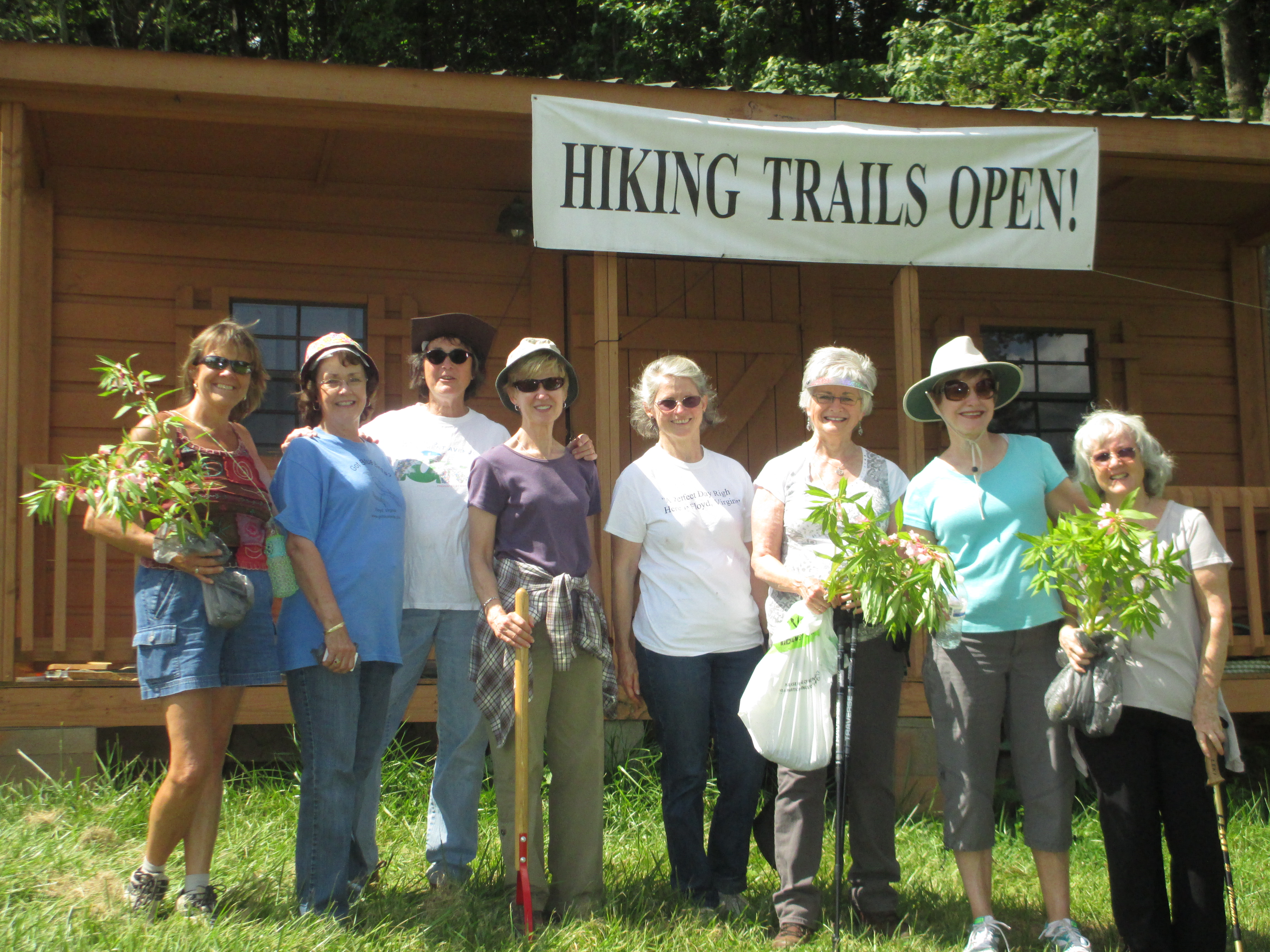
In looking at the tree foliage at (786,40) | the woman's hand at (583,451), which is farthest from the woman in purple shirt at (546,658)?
the tree foliage at (786,40)

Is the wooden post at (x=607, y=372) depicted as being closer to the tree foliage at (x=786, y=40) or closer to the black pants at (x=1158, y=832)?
the black pants at (x=1158, y=832)

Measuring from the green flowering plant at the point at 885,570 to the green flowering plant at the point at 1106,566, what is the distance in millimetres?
293

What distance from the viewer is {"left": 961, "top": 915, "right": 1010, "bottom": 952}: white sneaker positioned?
3363mm

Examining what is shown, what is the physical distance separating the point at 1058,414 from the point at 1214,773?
4979 millimetres

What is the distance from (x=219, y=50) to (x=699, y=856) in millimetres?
16957

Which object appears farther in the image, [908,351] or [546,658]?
[908,351]

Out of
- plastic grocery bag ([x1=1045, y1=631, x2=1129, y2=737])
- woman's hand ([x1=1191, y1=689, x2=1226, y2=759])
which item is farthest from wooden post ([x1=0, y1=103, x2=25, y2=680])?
woman's hand ([x1=1191, y1=689, x2=1226, y2=759])

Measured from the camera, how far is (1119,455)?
3475 millimetres

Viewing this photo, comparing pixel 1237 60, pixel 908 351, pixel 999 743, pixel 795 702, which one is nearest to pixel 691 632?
pixel 795 702

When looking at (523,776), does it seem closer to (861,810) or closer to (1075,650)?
(861,810)

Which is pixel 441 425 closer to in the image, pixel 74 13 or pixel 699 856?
pixel 699 856

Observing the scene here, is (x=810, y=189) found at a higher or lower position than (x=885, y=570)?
higher

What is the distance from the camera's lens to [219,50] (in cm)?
1719

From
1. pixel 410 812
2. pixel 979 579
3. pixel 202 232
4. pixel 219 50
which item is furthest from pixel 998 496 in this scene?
pixel 219 50
